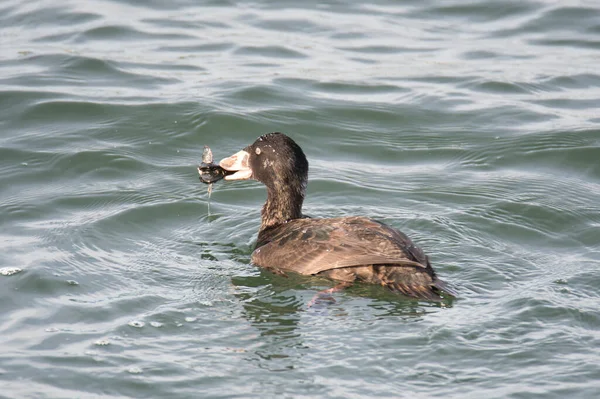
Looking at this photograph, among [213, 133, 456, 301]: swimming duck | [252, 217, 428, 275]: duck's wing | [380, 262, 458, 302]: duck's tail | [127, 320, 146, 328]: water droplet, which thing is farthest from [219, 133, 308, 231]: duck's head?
[127, 320, 146, 328]: water droplet

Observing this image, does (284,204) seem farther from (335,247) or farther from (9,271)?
(9,271)

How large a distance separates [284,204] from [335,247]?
126cm

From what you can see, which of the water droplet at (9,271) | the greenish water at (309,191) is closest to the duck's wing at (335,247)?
the greenish water at (309,191)

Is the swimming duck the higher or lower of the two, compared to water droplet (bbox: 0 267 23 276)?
higher

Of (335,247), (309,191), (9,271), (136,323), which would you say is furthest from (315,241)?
(9,271)

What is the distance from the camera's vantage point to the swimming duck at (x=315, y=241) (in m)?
7.47

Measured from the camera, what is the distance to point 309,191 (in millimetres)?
10305

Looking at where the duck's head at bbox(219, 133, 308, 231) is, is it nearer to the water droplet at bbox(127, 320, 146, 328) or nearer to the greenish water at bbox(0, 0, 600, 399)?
the greenish water at bbox(0, 0, 600, 399)

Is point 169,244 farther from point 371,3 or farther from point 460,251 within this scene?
point 371,3

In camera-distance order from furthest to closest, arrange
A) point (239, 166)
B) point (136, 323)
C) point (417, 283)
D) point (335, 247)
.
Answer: point (239, 166) < point (335, 247) < point (417, 283) < point (136, 323)

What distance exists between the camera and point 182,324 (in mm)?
6980

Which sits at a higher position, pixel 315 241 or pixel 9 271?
pixel 315 241

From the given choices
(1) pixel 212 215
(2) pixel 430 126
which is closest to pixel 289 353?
(1) pixel 212 215

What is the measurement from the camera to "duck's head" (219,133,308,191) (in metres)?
8.90
